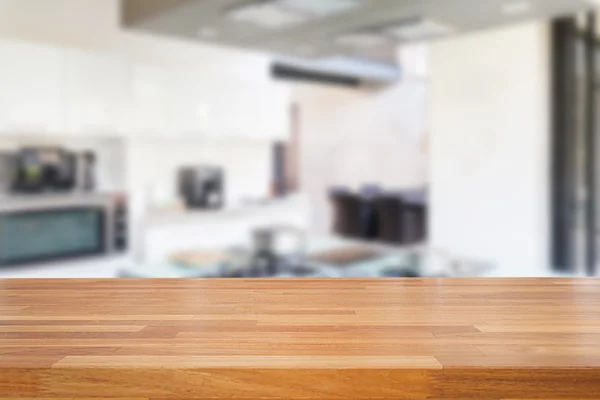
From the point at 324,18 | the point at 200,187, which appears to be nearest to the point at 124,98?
the point at 200,187

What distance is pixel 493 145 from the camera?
15.7ft

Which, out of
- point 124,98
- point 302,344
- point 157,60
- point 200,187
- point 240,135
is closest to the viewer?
point 302,344

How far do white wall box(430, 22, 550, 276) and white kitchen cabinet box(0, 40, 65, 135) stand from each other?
130 inches

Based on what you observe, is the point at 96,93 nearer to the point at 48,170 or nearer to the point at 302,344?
the point at 48,170

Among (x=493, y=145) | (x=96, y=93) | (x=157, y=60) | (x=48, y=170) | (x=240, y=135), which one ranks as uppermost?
(x=157, y=60)

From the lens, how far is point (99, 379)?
0.54 m

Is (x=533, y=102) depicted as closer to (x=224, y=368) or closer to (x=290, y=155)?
(x=224, y=368)

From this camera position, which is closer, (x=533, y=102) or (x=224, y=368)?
(x=224, y=368)

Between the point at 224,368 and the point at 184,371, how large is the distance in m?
0.04

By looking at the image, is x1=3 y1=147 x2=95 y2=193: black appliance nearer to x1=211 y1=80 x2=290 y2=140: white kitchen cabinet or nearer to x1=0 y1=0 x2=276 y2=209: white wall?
x1=0 y1=0 x2=276 y2=209: white wall

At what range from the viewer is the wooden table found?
1.77ft

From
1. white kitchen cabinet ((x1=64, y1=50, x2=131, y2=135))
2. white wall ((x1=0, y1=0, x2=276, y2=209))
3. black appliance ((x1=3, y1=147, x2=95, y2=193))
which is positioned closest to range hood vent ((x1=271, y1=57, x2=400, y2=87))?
white wall ((x1=0, y1=0, x2=276, y2=209))

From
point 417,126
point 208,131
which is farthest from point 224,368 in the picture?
point 417,126

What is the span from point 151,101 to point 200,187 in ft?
3.33
